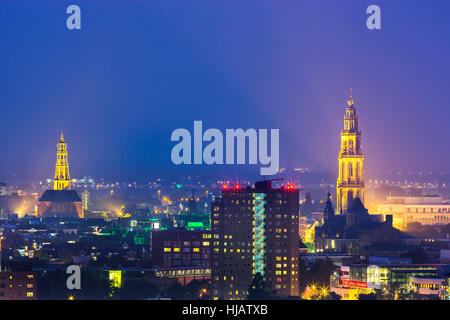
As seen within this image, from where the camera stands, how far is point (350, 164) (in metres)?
122

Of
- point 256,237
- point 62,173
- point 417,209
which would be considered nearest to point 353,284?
point 256,237

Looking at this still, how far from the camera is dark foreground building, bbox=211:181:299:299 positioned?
60875 millimetres

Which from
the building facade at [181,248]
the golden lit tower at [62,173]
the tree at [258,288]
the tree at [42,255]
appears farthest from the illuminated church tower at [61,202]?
the tree at [258,288]

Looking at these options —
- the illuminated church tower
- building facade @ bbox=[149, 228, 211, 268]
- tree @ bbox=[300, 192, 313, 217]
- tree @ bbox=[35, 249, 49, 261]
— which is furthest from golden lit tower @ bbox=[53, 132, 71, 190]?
building facade @ bbox=[149, 228, 211, 268]

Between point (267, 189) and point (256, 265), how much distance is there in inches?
170

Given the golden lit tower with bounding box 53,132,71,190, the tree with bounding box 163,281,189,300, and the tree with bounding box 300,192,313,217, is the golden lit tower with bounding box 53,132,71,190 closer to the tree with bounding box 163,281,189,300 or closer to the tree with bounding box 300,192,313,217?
the tree with bounding box 300,192,313,217

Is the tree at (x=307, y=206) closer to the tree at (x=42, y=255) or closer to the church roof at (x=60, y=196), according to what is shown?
the church roof at (x=60, y=196)

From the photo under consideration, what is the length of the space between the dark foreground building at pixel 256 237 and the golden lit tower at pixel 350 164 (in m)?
53.9

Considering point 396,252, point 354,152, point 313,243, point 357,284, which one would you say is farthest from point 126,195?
point 357,284

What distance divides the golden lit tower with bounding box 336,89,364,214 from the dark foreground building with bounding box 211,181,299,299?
53.9 metres

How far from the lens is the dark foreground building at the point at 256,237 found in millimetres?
60875

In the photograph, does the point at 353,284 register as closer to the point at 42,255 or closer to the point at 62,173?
→ the point at 42,255

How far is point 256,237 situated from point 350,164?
201ft
